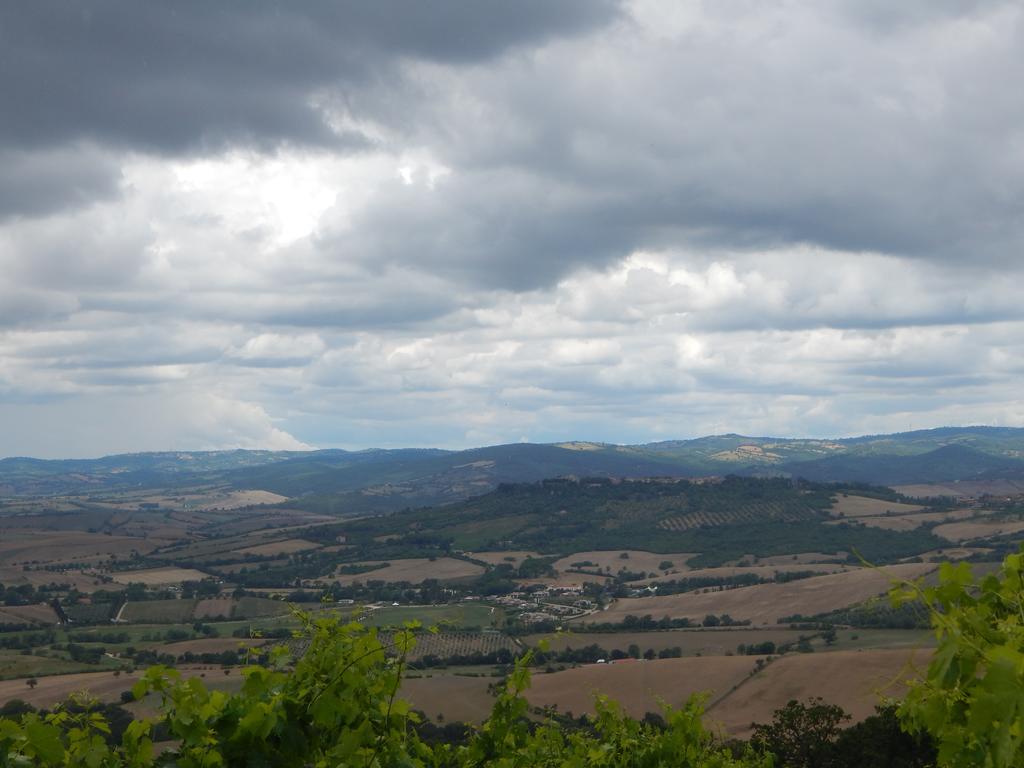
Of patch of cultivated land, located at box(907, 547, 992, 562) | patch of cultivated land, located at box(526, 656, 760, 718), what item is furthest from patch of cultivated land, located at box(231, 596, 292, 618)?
patch of cultivated land, located at box(907, 547, 992, 562)

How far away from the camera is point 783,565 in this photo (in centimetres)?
Answer: 18925

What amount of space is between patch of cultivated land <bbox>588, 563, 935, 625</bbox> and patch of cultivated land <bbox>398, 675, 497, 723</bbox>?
54725 mm

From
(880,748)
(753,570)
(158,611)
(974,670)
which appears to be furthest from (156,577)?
(974,670)

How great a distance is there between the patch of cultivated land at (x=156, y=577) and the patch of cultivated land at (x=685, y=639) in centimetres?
8814

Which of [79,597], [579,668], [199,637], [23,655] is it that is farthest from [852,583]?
[79,597]

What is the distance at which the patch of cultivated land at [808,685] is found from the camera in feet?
215

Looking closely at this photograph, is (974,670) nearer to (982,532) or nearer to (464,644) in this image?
(464,644)

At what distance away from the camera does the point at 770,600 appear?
470ft

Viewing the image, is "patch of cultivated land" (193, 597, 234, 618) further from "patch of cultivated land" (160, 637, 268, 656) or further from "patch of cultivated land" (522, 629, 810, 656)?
"patch of cultivated land" (522, 629, 810, 656)

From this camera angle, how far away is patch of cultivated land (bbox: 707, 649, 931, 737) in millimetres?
65500

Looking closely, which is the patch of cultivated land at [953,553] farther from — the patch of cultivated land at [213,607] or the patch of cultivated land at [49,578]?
the patch of cultivated land at [49,578]

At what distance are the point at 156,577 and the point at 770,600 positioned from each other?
116 m

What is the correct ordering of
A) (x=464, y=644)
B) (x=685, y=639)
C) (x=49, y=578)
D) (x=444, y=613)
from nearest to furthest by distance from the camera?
(x=685, y=639)
(x=464, y=644)
(x=444, y=613)
(x=49, y=578)

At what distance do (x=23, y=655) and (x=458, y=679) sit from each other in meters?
56.4
